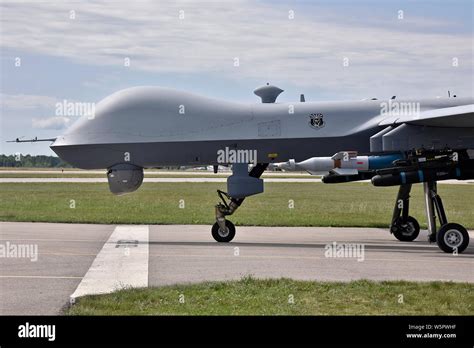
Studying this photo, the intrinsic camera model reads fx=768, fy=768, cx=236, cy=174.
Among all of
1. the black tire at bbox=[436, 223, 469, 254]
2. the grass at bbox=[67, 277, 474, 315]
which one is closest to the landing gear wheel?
the black tire at bbox=[436, 223, 469, 254]

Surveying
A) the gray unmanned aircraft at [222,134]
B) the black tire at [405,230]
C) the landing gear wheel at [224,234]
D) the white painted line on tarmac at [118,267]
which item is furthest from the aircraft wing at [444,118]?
the white painted line on tarmac at [118,267]

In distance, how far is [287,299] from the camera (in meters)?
10.8

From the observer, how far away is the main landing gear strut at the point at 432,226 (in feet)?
55.5

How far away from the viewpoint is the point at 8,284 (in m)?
12.0

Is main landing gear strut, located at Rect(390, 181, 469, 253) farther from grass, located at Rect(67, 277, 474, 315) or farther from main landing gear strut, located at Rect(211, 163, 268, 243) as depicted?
grass, located at Rect(67, 277, 474, 315)

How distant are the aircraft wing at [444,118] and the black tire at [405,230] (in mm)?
3413

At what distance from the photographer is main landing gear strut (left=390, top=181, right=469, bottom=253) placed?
16906 millimetres

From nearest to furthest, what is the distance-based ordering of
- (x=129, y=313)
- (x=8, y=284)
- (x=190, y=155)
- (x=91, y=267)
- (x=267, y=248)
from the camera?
(x=129, y=313) → (x=8, y=284) → (x=91, y=267) → (x=267, y=248) → (x=190, y=155)

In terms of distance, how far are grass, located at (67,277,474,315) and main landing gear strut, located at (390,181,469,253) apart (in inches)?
194

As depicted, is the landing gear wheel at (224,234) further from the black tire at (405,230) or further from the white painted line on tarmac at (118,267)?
the black tire at (405,230)

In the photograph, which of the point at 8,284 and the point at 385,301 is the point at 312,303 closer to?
the point at 385,301

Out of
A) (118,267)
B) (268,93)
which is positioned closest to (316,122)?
(268,93)
